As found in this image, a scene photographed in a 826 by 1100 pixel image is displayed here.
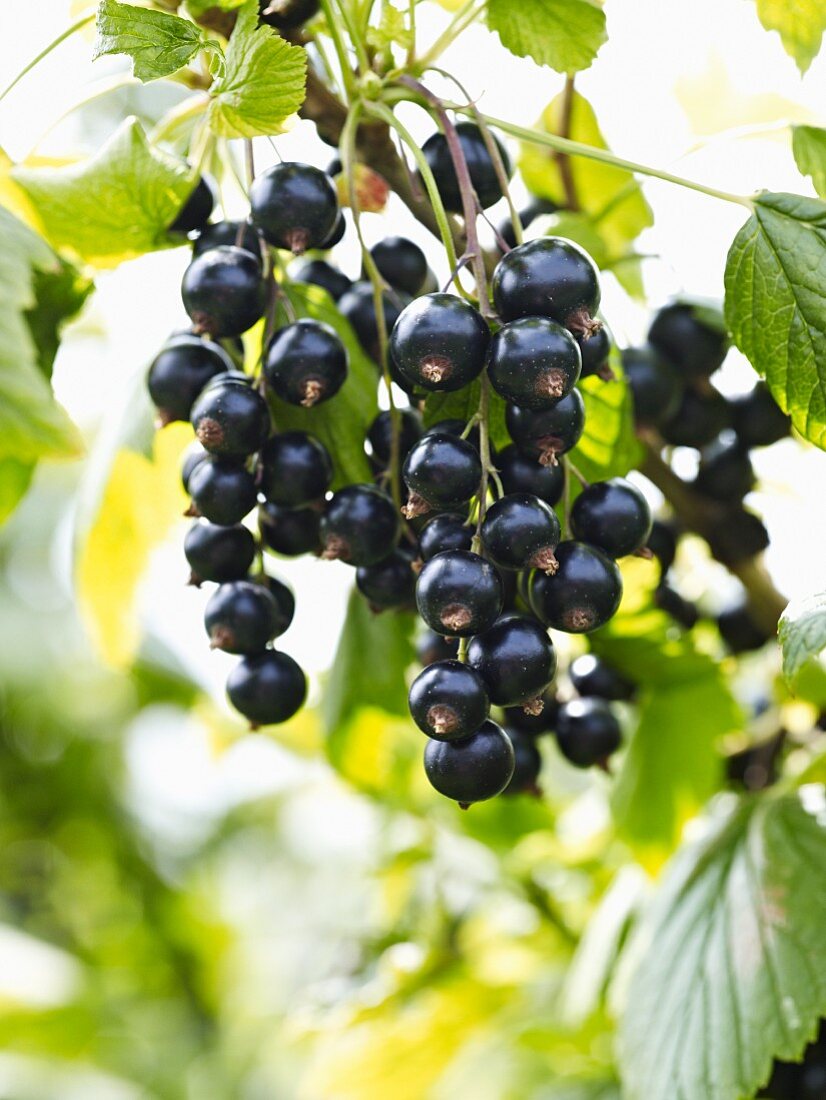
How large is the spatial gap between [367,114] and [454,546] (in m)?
0.41

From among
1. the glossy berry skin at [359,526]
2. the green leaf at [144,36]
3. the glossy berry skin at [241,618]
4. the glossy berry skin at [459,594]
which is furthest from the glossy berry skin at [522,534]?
the green leaf at [144,36]

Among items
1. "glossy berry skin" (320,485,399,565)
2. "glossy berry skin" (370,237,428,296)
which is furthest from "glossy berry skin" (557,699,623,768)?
"glossy berry skin" (370,237,428,296)

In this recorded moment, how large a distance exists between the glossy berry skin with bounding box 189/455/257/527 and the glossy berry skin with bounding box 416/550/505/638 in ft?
0.66

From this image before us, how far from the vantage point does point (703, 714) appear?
48.5 inches

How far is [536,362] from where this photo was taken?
0.68 m

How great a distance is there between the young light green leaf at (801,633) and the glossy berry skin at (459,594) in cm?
18

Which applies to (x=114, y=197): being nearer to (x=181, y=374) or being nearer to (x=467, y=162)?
(x=181, y=374)

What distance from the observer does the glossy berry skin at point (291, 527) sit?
0.94 metres

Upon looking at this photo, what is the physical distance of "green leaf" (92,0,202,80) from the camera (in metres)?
0.75

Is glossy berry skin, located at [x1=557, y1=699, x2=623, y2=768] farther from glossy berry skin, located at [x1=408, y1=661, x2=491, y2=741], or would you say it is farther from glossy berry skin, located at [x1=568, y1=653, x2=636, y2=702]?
glossy berry skin, located at [x1=408, y1=661, x2=491, y2=741]

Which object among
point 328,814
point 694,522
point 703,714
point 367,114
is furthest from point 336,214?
point 328,814

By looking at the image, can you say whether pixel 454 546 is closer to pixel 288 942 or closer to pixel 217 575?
pixel 217 575

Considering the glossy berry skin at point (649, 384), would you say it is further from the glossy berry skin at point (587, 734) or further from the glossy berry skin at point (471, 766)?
the glossy berry skin at point (471, 766)

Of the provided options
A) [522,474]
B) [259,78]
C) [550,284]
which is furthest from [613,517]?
[259,78]
